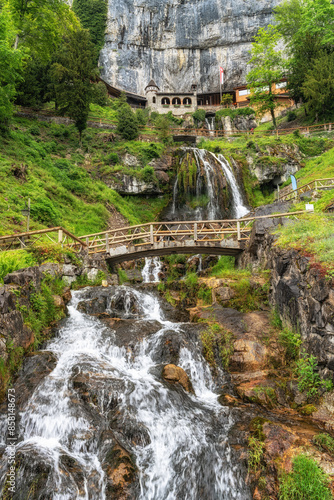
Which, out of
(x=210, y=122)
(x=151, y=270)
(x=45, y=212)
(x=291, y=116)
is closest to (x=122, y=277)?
(x=151, y=270)

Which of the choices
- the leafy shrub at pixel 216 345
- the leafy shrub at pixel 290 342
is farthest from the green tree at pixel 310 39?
the leafy shrub at pixel 216 345

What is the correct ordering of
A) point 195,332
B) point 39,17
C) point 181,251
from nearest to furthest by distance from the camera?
point 195,332 → point 181,251 → point 39,17

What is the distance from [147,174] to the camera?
29281 mm

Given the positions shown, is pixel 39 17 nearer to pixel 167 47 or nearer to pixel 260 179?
pixel 260 179

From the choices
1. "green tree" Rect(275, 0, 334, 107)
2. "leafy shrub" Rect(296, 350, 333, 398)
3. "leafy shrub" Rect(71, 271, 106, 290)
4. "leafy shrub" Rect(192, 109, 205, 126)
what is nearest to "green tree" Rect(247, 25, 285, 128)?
"green tree" Rect(275, 0, 334, 107)

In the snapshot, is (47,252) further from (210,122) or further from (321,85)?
(210,122)

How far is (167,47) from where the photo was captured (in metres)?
54.8

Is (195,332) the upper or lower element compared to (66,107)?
lower

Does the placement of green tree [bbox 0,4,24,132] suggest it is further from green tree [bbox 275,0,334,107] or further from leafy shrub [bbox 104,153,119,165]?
green tree [bbox 275,0,334,107]

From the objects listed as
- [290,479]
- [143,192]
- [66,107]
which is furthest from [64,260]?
[66,107]

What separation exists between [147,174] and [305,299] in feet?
72.4

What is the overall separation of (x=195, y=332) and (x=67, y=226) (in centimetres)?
1292

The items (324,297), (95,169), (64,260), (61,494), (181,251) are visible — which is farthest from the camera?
(95,169)

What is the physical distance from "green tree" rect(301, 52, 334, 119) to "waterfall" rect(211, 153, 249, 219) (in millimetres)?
10814
